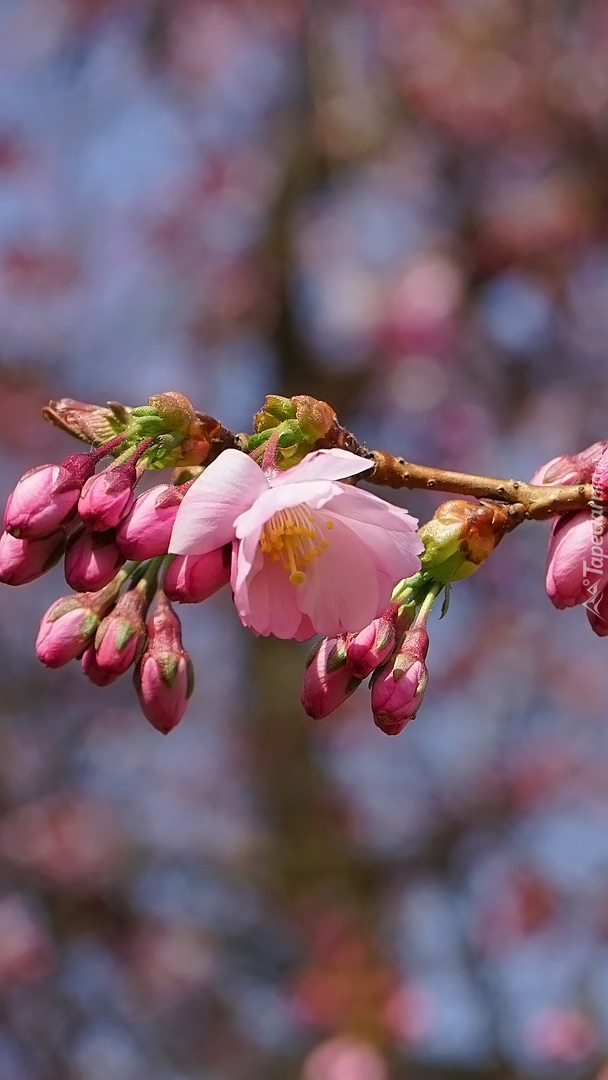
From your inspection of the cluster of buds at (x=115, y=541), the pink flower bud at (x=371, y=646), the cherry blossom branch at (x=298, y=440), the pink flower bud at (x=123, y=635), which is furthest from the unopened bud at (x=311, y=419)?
the pink flower bud at (x=123, y=635)

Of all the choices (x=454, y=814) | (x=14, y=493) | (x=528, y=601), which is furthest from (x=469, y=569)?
(x=528, y=601)

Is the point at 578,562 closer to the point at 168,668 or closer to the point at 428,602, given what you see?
the point at 428,602

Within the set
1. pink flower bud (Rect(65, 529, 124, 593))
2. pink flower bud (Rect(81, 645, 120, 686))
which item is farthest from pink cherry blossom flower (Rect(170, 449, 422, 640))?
pink flower bud (Rect(81, 645, 120, 686))

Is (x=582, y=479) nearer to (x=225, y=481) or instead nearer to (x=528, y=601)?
(x=225, y=481)

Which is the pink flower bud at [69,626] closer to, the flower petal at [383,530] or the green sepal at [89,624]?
the green sepal at [89,624]

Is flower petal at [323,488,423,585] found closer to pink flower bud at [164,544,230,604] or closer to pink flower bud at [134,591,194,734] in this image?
pink flower bud at [164,544,230,604]

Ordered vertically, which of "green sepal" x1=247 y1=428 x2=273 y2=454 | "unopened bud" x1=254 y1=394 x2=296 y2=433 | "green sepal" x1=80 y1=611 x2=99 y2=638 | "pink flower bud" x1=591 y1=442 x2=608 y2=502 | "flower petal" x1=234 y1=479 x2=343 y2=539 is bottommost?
"green sepal" x1=80 y1=611 x2=99 y2=638
